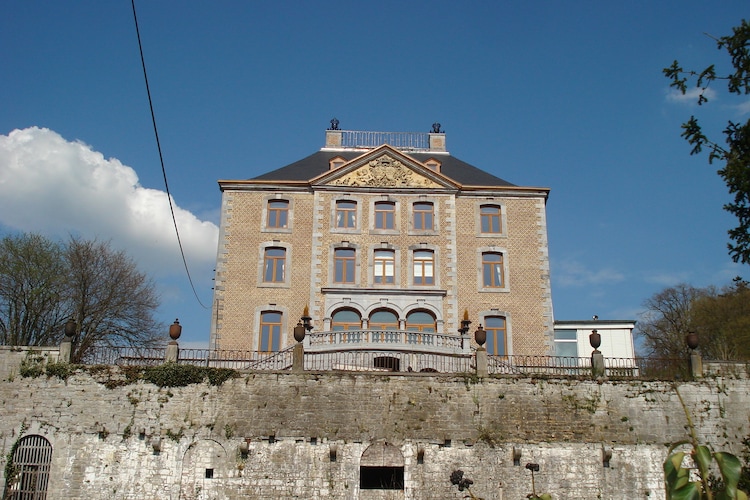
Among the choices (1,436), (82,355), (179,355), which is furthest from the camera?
(82,355)

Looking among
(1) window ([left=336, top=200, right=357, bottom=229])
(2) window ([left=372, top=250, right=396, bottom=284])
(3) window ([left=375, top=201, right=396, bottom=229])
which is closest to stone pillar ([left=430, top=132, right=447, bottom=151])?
(3) window ([left=375, top=201, right=396, bottom=229])

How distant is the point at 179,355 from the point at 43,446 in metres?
4.32

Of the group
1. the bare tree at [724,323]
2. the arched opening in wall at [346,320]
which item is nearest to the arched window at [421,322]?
the arched opening in wall at [346,320]

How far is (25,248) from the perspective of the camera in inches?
1204

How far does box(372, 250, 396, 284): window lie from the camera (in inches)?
1059

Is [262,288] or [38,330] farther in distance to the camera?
[38,330]

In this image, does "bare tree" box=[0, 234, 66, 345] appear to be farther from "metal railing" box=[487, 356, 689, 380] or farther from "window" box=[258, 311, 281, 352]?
"metal railing" box=[487, 356, 689, 380]

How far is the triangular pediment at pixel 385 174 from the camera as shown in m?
27.8

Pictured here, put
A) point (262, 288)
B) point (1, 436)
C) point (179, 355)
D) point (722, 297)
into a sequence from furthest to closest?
point (722, 297)
point (262, 288)
point (179, 355)
point (1, 436)

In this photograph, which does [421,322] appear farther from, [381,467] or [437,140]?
[437,140]

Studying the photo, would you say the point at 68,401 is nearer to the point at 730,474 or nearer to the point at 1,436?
the point at 1,436

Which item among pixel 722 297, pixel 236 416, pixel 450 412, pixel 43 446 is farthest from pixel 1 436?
pixel 722 297

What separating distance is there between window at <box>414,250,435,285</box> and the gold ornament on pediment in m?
→ 2.81

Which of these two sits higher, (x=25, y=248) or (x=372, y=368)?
(x=25, y=248)
